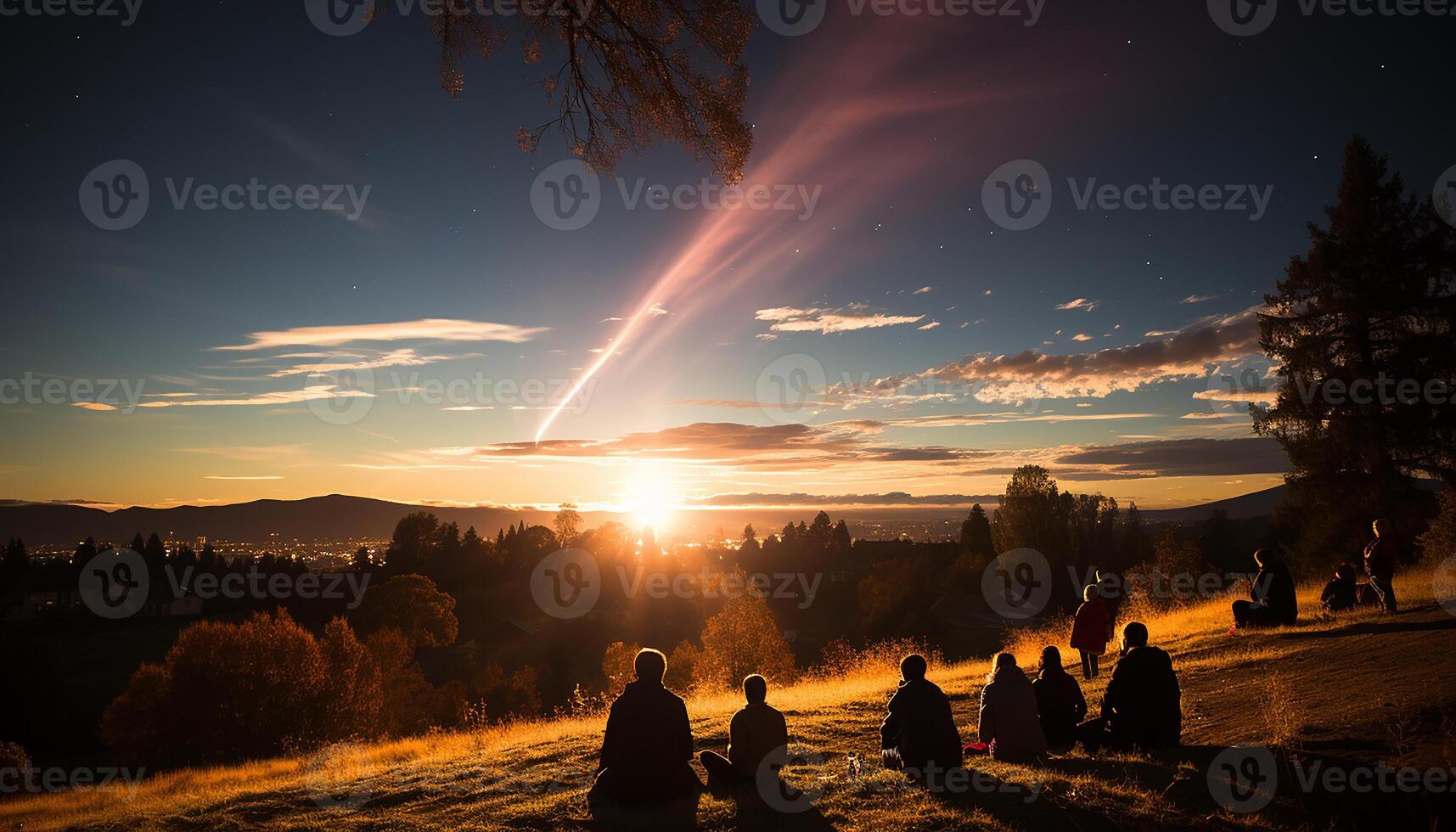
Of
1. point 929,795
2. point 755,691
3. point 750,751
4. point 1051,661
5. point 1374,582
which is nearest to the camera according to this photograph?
point 929,795

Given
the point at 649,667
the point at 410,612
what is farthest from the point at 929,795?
the point at 410,612

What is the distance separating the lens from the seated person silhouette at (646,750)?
7387 mm

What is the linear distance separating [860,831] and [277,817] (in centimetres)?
795

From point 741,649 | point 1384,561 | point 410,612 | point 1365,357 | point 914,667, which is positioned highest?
point 1365,357

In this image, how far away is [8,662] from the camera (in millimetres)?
52594

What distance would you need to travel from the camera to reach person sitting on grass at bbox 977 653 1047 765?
27.2 feet

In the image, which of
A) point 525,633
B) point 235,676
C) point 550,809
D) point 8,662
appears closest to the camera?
point 550,809

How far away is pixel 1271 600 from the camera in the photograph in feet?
47.1

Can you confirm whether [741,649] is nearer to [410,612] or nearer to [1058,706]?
[410,612]

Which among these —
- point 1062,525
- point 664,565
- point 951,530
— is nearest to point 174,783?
point 1062,525

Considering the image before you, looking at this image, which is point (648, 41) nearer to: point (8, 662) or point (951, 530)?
point (8, 662)

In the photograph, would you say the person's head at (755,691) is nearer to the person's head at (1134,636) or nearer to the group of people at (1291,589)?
the person's head at (1134,636)

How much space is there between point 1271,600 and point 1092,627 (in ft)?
13.4

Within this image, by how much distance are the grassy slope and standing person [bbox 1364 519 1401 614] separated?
1.54 ft
